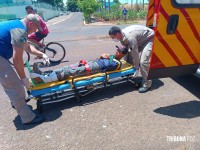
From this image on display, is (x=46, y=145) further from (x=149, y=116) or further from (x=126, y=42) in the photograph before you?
(x=126, y=42)

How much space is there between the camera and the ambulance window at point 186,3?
3160 mm

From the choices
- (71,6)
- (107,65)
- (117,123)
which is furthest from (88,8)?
(71,6)

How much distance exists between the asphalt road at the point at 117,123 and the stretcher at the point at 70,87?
235 millimetres

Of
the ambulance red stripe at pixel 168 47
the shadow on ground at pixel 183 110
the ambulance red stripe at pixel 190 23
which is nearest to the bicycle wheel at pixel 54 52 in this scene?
the shadow on ground at pixel 183 110

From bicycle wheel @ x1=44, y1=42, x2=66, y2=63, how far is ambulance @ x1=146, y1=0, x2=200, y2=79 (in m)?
4.47

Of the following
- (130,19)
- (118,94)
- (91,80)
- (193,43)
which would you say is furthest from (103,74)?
(130,19)

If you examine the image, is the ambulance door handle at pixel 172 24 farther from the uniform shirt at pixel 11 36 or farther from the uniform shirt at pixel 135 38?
the uniform shirt at pixel 11 36

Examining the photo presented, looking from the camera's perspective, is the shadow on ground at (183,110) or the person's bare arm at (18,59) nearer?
the person's bare arm at (18,59)

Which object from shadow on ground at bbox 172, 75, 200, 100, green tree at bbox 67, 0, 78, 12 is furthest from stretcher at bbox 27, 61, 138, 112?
green tree at bbox 67, 0, 78, 12

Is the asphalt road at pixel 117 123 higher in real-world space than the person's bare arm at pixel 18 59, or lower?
lower

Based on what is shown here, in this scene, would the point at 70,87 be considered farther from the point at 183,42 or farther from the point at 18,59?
the point at 183,42

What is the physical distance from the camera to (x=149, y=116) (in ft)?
11.9

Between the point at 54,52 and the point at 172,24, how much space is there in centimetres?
477

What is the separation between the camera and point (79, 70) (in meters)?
4.16
